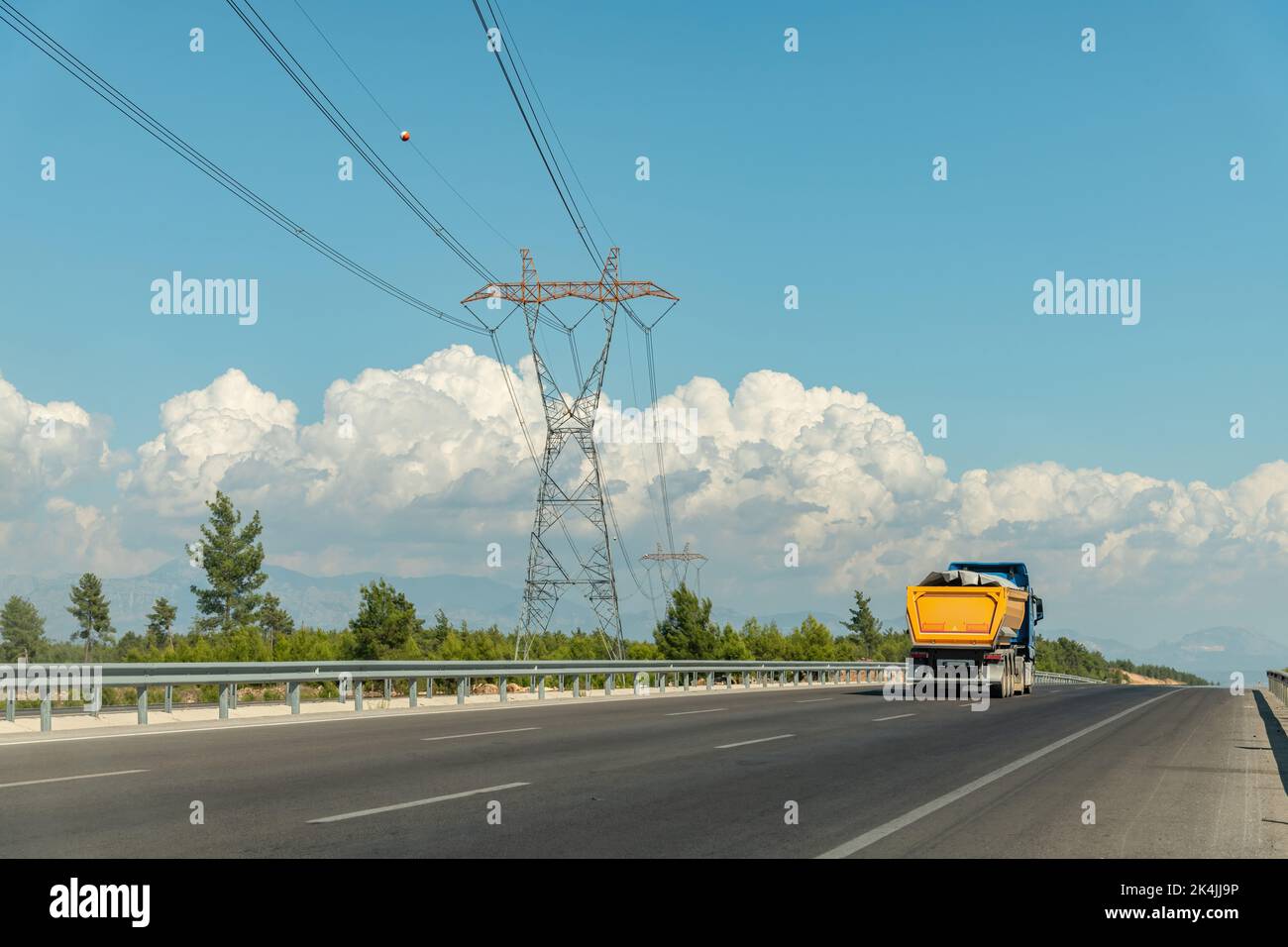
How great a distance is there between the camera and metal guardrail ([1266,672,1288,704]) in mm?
36812

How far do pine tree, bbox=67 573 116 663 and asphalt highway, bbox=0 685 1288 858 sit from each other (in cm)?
15206

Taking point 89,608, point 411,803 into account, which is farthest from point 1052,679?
point 89,608

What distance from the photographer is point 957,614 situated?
33.8m

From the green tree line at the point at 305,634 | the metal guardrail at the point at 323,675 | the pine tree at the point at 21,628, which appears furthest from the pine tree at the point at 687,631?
the pine tree at the point at 21,628

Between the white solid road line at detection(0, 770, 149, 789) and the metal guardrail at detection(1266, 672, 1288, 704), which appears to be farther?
the metal guardrail at detection(1266, 672, 1288, 704)

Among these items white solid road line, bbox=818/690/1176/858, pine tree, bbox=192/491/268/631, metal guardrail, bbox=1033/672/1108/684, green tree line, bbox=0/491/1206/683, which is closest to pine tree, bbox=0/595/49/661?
green tree line, bbox=0/491/1206/683

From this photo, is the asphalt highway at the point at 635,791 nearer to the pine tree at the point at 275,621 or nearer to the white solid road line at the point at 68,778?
the white solid road line at the point at 68,778

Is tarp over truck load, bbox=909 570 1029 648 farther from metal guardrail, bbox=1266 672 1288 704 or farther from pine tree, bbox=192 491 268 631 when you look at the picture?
pine tree, bbox=192 491 268 631

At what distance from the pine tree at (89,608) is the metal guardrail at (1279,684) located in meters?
147

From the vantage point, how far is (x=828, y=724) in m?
22.2

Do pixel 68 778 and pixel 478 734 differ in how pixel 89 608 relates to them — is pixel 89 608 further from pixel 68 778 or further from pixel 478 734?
pixel 68 778

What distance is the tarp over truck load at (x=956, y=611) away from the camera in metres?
33.7
